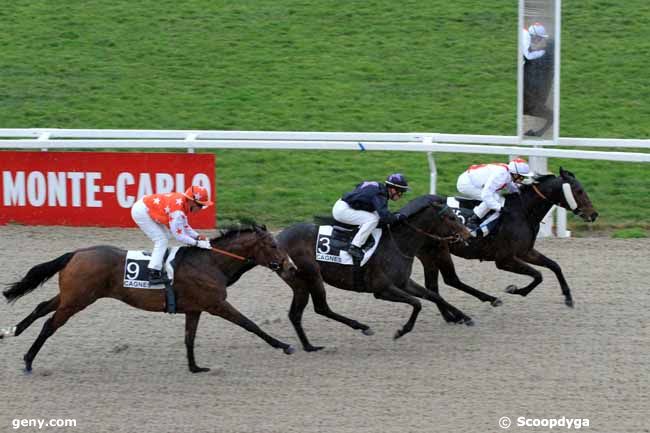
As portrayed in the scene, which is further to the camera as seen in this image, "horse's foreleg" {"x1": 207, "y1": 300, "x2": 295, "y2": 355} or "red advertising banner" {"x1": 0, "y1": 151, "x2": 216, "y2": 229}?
"red advertising banner" {"x1": 0, "y1": 151, "x2": 216, "y2": 229}

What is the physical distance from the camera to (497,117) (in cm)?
1642

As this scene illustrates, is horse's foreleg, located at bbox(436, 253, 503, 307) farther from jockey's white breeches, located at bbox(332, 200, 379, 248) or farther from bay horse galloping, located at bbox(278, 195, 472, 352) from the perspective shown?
jockey's white breeches, located at bbox(332, 200, 379, 248)

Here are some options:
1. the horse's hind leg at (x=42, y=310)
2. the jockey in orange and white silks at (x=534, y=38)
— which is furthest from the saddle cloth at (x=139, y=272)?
the jockey in orange and white silks at (x=534, y=38)

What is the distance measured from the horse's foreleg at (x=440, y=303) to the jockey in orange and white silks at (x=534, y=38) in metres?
3.83

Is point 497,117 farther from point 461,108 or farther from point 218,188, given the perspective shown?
point 218,188

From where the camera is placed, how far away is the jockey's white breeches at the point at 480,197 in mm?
10070

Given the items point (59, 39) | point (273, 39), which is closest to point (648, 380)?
point (273, 39)

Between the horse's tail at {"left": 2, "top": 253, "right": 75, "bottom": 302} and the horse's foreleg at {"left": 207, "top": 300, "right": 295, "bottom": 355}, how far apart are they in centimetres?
121

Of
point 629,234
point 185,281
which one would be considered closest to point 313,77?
point 629,234

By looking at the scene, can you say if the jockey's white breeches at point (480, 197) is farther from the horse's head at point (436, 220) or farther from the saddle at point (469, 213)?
the horse's head at point (436, 220)

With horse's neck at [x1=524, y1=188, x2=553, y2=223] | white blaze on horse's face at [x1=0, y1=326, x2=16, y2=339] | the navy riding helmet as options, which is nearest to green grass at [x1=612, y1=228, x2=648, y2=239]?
horse's neck at [x1=524, y1=188, x2=553, y2=223]

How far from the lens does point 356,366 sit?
340 inches

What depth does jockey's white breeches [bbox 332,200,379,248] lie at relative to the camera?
9.14 metres

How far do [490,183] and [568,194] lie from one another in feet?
2.54
